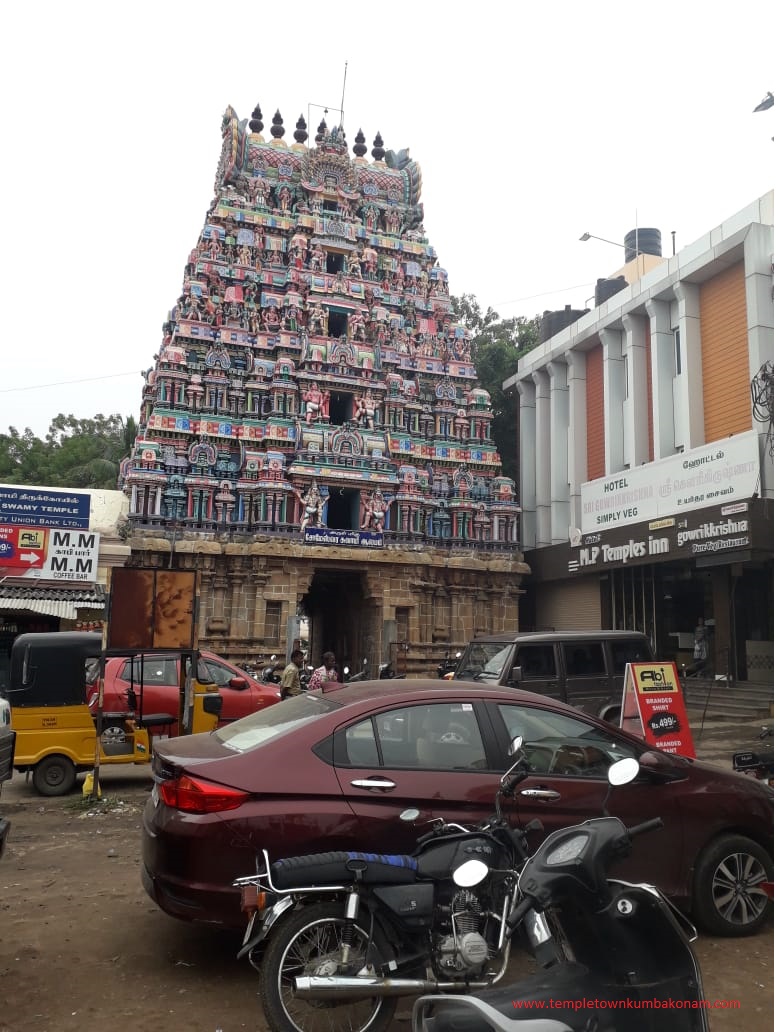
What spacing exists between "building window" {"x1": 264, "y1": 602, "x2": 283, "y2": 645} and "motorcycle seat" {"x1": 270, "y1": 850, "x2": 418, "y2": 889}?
61.3 feet

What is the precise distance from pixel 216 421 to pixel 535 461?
1099 centimetres

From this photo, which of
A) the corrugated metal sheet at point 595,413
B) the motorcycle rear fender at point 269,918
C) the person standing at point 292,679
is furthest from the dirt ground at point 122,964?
the corrugated metal sheet at point 595,413

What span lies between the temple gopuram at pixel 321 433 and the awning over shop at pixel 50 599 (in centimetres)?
252

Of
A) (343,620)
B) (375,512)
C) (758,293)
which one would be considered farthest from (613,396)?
(343,620)

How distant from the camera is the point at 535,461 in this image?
88.8 feet

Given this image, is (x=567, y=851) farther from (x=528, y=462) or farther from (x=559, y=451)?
(x=528, y=462)

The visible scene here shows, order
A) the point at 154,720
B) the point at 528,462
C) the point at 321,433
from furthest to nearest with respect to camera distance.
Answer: the point at 528,462 → the point at 321,433 → the point at 154,720

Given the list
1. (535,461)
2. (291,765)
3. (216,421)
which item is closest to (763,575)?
(535,461)

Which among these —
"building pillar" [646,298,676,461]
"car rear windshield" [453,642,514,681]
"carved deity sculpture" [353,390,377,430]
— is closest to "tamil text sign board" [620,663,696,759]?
"car rear windshield" [453,642,514,681]

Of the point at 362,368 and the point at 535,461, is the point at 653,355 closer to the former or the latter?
the point at 535,461

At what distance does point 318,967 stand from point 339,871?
0.39m

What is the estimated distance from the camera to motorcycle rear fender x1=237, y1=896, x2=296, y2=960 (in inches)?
126

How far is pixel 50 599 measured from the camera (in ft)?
58.4

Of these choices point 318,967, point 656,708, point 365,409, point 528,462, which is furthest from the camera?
point 528,462
